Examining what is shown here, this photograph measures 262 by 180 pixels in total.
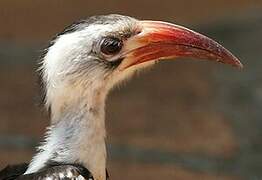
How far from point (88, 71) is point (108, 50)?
0.09m

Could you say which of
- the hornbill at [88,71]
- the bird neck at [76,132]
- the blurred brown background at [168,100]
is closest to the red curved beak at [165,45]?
the hornbill at [88,71]

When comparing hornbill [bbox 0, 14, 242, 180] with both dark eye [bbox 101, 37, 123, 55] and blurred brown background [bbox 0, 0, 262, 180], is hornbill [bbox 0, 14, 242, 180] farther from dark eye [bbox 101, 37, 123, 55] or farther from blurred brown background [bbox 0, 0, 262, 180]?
blurred brown background [bbox 0, 0, 262, 180]

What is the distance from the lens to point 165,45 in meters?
2.86

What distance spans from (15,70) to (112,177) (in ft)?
4.62

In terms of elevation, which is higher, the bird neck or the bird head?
the bird head

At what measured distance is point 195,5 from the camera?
603 centimetres

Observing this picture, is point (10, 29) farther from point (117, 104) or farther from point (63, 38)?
point (63, 38)

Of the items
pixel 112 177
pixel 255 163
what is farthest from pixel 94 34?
pixel 255 163

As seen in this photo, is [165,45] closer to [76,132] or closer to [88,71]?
[88,71]

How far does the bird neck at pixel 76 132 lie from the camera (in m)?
2.82

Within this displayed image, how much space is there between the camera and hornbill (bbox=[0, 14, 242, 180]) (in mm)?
2814

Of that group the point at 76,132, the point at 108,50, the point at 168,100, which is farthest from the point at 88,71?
the point at 168,100

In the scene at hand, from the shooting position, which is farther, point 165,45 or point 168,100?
point 168,100

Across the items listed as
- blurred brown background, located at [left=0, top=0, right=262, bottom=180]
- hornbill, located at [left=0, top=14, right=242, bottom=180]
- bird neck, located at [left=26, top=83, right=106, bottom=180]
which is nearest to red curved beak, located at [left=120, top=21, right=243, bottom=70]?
hornbill, located at [left=0, top=14, right=242, bottom=180]
